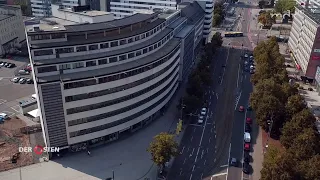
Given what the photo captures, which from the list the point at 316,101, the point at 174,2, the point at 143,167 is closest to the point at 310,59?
the point at 316,101

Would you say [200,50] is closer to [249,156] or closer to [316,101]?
[316,101]

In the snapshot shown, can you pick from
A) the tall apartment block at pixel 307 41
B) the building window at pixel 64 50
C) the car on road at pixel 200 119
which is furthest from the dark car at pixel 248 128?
the building window at pixel 64 50

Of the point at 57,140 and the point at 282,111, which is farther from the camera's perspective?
the point at 282,111

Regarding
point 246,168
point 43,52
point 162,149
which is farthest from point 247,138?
point 43,52

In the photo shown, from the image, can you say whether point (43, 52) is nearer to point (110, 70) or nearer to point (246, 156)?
point (110, 70)

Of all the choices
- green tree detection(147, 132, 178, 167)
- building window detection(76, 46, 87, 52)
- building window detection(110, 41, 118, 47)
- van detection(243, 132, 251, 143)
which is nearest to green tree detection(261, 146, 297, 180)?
van detection(243, 132, 251, 143)

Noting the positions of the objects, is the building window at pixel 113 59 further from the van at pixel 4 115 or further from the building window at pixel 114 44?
the van at pixel 4 115
